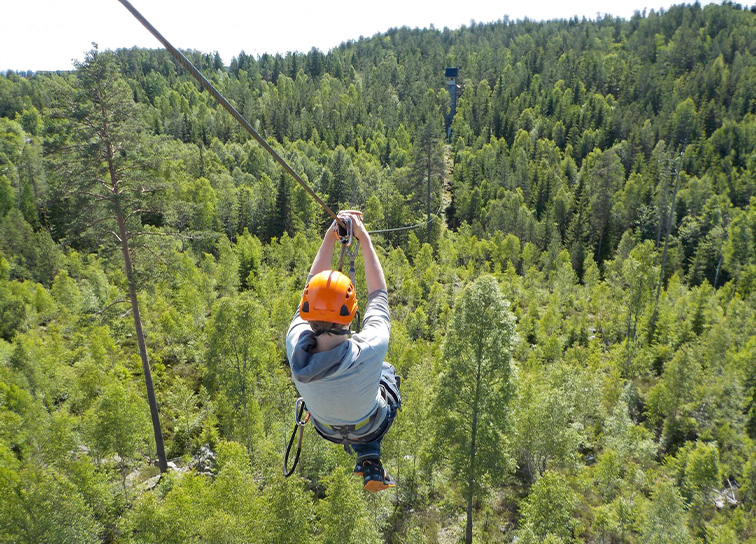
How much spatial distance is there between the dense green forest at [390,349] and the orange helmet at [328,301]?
37.8 ft

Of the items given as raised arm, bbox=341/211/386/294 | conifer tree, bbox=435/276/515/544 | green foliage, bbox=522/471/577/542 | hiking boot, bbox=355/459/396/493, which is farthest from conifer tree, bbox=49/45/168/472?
green foliage, bbox=522/471/577/542

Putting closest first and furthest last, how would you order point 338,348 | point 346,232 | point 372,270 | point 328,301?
point 338,348
point 328,301
point 372,270
point 346,232

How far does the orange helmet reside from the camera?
3.05 metres

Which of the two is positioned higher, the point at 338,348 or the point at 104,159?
the point at 104,159

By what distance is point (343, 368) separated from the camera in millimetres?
2986

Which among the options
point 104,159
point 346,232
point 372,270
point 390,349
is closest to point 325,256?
point 346,232

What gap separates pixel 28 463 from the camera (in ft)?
54.0

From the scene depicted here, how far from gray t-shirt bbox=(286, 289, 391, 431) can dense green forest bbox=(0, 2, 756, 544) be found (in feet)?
35.7

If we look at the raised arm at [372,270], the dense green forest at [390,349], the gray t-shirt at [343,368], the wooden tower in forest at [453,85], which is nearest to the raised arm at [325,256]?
the raised arm at [372,270]

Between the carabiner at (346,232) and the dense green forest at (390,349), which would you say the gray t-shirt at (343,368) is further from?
the dense green forest at (390,349)

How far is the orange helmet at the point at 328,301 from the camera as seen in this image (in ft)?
10.0

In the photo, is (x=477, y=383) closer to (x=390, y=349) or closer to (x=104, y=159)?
(x=390, y=349)

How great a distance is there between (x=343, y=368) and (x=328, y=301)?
476mm

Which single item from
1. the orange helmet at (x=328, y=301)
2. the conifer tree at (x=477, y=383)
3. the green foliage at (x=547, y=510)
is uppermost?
the orange helmet at (x=328, y=301)
